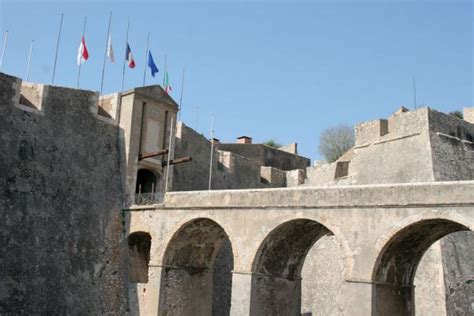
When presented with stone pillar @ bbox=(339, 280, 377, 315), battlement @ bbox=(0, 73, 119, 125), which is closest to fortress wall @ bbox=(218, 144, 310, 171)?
battlement @ bbox=(0, 73, 119, 125)

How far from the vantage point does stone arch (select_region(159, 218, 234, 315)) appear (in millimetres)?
18656

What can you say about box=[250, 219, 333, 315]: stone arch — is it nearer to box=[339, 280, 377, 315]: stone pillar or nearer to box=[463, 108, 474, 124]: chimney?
box=[339, 280, 377, 315]: stone pillar

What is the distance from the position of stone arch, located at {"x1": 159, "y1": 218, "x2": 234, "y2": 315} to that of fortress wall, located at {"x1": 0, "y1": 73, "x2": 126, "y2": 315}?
179cm

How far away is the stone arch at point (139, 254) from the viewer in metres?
20.2

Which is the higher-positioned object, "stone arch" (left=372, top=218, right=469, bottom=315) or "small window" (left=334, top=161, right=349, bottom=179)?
"small window" (left=334, top=161, right=349, bottom=179)

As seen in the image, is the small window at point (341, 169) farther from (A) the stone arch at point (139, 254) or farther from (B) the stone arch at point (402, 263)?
(B) the stone arch at point (402, 263)

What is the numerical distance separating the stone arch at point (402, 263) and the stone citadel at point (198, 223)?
0.05 metres

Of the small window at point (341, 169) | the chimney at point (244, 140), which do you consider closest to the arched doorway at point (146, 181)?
the small window at point (341, 169)

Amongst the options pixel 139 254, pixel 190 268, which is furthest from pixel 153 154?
pixel 190 268

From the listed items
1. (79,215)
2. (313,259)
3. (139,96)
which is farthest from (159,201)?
(313,259)

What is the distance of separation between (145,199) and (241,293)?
18.4ft

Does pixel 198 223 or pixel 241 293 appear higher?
pixel 198 223

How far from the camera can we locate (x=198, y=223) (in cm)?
1875

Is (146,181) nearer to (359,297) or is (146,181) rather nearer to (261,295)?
(261,295)
